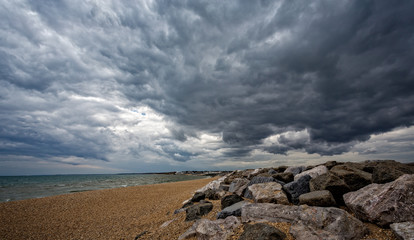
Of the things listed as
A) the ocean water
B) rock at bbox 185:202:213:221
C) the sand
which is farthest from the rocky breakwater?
the ocean water

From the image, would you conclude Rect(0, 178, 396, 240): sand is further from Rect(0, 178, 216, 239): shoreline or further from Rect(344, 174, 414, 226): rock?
Rect(344, 174, 414, 226): rock

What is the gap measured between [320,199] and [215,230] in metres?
3.09

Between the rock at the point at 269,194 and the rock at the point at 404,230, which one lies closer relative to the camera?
the rock at the point at 404,230

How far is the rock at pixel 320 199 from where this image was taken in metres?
5.16

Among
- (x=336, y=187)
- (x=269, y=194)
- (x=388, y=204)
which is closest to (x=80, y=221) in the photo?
(x=269, y=194)

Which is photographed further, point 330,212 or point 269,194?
point 269,194

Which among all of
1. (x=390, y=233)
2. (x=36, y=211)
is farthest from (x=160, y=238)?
(x=36, y=211)

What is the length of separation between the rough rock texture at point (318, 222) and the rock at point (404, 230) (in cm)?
51

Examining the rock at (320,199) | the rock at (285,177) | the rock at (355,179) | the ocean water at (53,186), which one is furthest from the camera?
the ocean water at (53,186)

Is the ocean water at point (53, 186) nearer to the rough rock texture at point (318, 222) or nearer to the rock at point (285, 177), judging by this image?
the rock at point (285, 177)

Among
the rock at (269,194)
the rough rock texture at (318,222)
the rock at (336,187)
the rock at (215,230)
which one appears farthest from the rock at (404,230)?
the rock at (215,230)

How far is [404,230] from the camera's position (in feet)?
11.9

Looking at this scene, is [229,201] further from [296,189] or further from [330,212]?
[330,212]

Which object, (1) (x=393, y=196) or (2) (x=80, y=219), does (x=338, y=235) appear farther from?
(2) (x=80, y=219)
